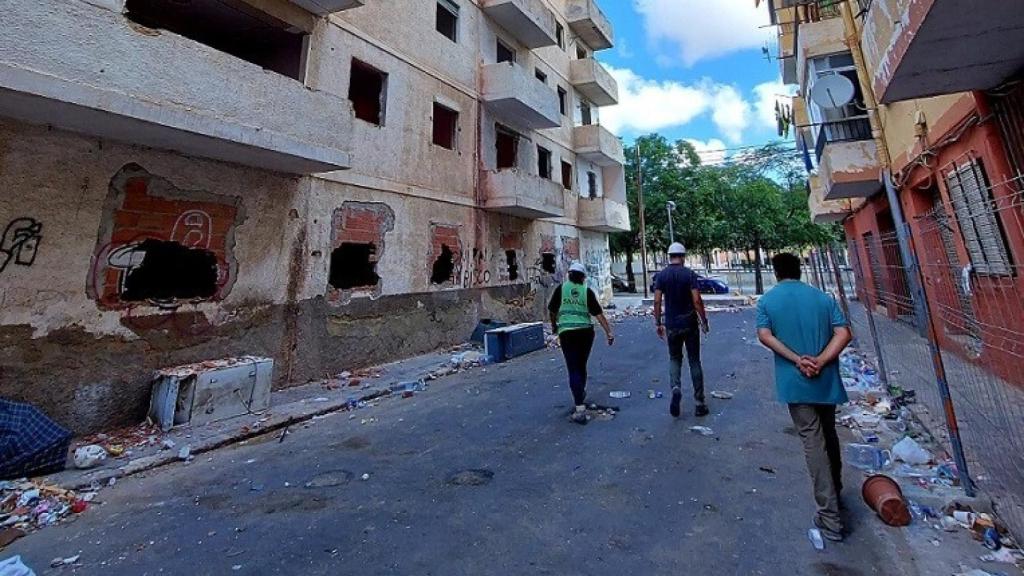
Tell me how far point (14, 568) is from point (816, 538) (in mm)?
4502

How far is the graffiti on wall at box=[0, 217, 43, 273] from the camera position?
4.68 metres

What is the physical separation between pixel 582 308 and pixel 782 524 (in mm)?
2854

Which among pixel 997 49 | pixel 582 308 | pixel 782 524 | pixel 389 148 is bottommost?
pixel 782 524

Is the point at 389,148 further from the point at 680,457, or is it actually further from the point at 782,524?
the point at 782,524

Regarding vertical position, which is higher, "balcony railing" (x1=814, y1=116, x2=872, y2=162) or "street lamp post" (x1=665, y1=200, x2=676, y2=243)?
"street lamp post" (x1=665, y1=200, x2=676, y2=243)

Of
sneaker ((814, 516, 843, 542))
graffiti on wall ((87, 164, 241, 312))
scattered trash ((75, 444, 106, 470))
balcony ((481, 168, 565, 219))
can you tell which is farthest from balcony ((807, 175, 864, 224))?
scattered trash ((75, 444, 106, 470))

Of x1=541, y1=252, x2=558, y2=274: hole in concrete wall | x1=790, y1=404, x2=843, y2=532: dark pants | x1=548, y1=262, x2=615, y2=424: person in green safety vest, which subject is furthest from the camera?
x1=541, y1=252, x2=558, y2=274: hole in concrete wall

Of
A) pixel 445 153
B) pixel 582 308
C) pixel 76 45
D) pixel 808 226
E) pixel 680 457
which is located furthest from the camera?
pixel 808 226

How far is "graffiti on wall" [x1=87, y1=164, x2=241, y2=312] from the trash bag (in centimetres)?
163

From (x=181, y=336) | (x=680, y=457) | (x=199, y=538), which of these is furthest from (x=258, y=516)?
(x=181, y=336)

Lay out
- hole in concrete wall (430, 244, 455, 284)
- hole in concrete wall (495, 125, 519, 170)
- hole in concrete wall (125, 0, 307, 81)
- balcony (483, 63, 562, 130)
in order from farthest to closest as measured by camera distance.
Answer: hole in concrete wall (495, 125, 519, 170) → balcony (483, 63, 562, 130) → hole in concrete wall (430, 244, 455, 284) → hole in concrete wall (125, 0, 307, 81)

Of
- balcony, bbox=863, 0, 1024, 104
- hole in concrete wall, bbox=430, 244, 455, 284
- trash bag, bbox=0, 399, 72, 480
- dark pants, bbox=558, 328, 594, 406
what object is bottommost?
trash bag, bbox=0, 399, 72, 480

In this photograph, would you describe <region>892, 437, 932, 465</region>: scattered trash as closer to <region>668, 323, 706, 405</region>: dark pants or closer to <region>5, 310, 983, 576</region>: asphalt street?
<region>5, 310, 983, 576</region>: asphalt street

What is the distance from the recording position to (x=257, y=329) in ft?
22.9
